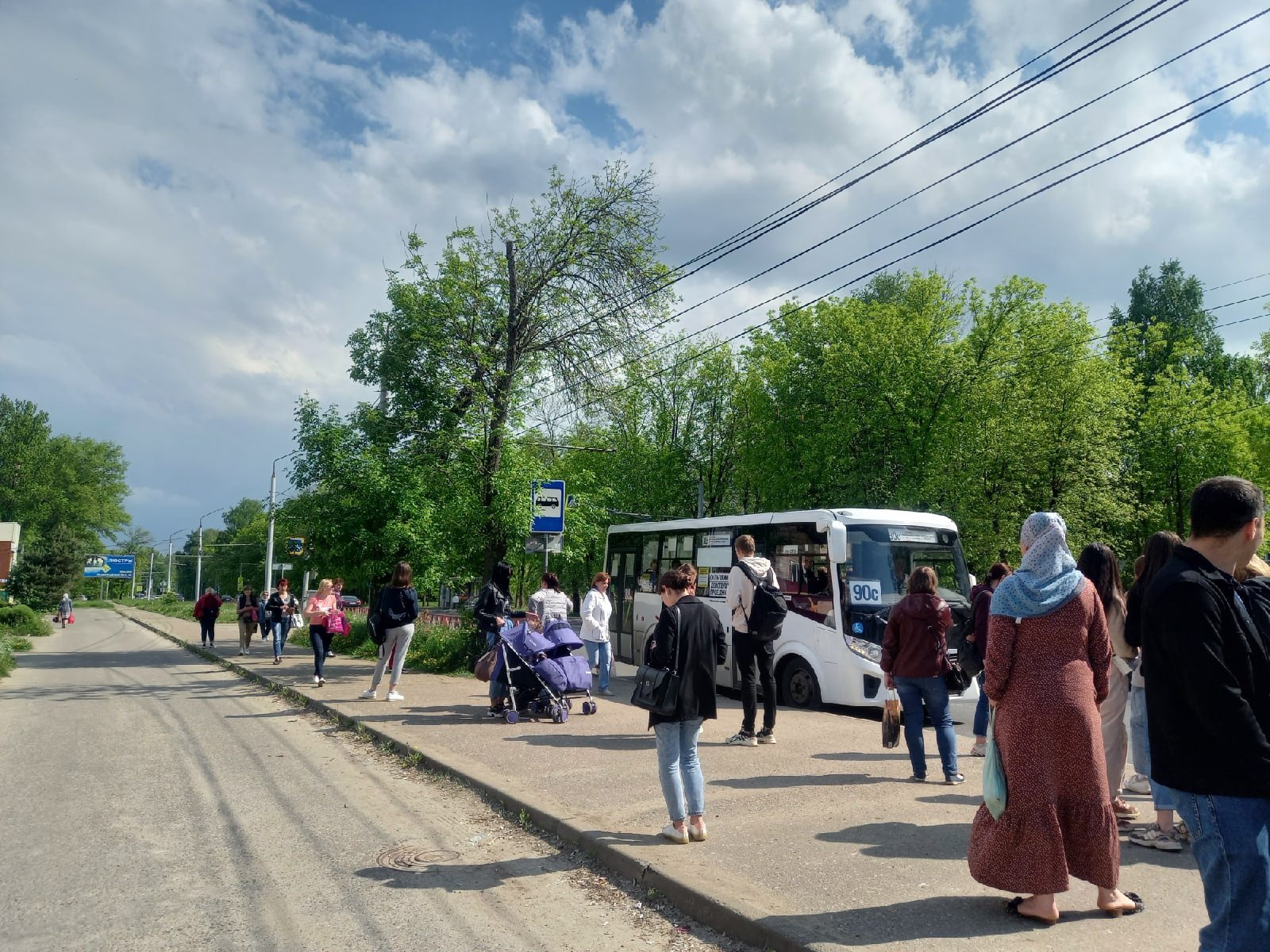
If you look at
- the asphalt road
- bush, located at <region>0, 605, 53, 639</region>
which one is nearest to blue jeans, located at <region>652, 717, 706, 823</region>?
the asphalt road

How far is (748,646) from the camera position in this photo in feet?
28.4

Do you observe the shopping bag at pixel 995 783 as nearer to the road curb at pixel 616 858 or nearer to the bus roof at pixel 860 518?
the road curb at pixel 616 858

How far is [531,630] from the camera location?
10.9 meters

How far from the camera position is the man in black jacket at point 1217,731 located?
108 inches

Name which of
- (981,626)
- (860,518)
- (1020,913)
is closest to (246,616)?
(860,518)

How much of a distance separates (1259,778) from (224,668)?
1989cm

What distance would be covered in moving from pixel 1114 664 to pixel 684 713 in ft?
9.23

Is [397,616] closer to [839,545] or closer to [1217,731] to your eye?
[839,545]

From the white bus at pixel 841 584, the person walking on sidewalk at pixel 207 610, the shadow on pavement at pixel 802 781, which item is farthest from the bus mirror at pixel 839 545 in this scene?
the person walking on sidewalk at pixel 207 610

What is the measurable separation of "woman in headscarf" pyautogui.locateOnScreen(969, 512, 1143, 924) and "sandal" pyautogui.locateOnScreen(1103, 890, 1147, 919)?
0.5 inches

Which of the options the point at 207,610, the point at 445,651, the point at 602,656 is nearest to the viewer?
the point at 602,656

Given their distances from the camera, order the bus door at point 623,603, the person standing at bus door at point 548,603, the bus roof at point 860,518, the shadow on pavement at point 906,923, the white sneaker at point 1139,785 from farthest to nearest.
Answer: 1. the bus door at point 623,603
2. the bus roof at point 860,518
3. the person standing at bus door at point 548,603
4. the white sneaker at point 1139,785
5. the shadow on pavement at point 906,923

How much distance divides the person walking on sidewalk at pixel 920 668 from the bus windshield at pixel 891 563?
4.76 meters

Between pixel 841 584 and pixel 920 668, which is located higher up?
pixel 841 584
